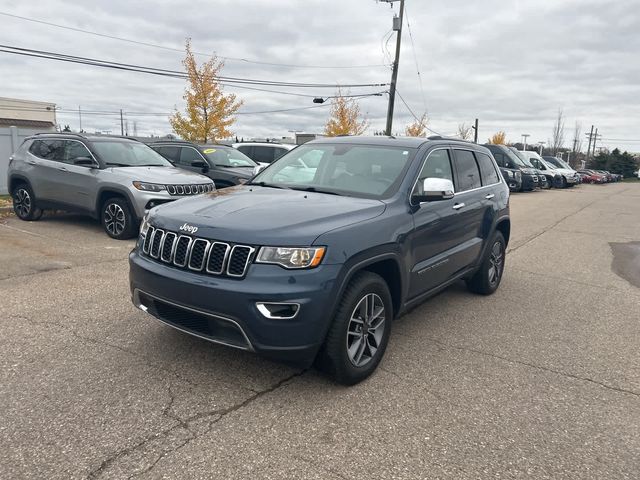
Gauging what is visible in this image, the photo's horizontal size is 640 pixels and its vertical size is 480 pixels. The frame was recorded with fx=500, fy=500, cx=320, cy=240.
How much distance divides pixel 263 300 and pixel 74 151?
24.6ft

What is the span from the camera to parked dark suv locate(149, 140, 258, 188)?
11.3m

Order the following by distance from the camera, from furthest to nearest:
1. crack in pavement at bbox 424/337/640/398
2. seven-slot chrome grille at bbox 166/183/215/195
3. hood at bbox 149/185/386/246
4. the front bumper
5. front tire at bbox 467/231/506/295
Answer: seven-slot chrome grille at bbox 166/183/215/195 < front tire at bbox 467/231/506/295 < crack in pavement at bbox 424/337/640/398 < hood at bbox 149/185/386/246 < the front bumper

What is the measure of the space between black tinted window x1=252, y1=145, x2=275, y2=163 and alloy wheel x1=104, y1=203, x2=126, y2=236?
7957 millimetres

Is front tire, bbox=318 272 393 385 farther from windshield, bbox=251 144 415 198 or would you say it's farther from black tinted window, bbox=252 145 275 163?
black tinted window, bbox=252 145 275 163

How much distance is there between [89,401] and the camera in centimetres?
316

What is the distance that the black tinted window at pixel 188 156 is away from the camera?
1197 cm

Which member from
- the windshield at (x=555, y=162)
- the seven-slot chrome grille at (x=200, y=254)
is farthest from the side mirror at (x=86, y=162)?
the windshield at (x=555, y=162)

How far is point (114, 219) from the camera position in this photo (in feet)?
27.3

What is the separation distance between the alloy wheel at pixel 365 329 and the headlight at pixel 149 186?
563 cm

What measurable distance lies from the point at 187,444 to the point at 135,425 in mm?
385

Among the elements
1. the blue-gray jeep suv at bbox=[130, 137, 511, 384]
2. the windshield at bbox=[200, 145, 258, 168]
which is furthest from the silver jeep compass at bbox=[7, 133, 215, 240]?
the blue-gray jeep suv at bbox=[130, 137, 511, 384]

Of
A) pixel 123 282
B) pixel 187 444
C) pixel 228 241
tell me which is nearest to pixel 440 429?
pixel 187 444

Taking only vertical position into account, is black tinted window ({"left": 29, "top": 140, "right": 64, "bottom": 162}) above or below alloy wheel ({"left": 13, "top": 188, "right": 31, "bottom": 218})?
Result: above

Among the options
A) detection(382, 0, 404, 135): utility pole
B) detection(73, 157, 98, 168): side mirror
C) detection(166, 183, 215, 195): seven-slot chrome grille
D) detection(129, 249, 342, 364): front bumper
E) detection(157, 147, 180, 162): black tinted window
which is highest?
detection(382, 0, 404, 135): utility pole
